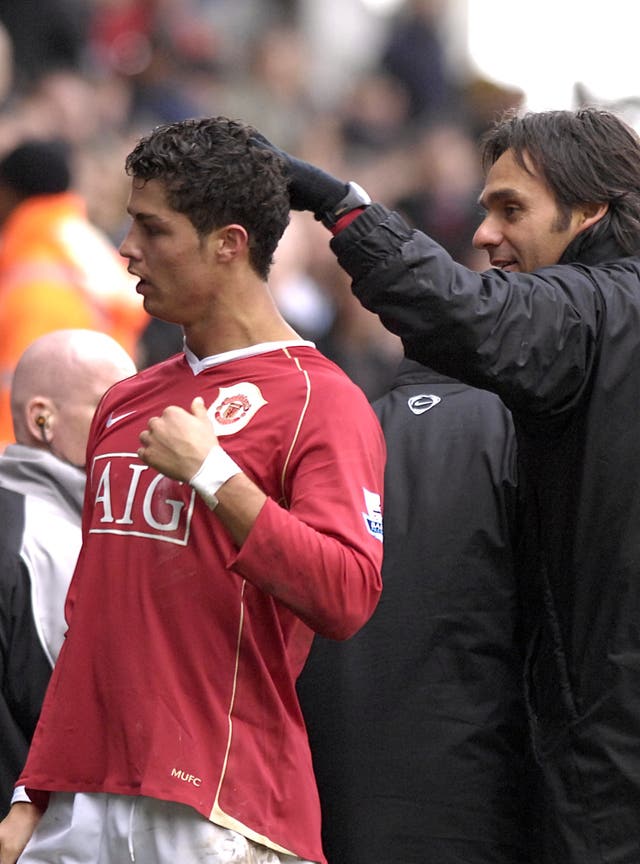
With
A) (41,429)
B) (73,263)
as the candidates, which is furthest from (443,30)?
(41,429)

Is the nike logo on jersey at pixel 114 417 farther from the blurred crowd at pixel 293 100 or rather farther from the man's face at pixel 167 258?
the blurred crowd at pixel 293 100

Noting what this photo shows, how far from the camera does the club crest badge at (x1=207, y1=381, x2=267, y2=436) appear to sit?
3.02m

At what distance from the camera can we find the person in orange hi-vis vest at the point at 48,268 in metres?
6.41

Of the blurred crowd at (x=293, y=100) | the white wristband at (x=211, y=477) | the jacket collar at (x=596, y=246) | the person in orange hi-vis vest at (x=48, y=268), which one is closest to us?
the white wristband at (x=211, y=477)

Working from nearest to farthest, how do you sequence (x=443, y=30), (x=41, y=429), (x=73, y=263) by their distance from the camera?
1. (x=41, y=429)
2. (x=73, y=263)
3. (x=443, y=30)

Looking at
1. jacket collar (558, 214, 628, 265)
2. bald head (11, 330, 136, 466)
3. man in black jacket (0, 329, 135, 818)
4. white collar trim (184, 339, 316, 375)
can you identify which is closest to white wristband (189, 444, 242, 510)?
white collar trim (184, 339, 316, 375)

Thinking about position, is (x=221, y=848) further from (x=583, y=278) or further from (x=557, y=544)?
(x=583, y=278)

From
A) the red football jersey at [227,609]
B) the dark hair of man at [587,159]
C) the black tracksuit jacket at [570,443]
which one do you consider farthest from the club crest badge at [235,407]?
the dark hair of man at [587,159]

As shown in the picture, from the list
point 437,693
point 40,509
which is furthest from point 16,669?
point 437,693

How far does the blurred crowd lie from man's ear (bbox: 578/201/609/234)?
482 centimetres

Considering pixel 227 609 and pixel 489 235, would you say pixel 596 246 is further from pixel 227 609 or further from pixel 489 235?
pixel 227 609

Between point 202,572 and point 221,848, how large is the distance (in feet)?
1.55

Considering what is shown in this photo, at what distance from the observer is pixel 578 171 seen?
3.42 meters

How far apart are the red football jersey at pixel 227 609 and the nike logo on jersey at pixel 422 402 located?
2.13ft
